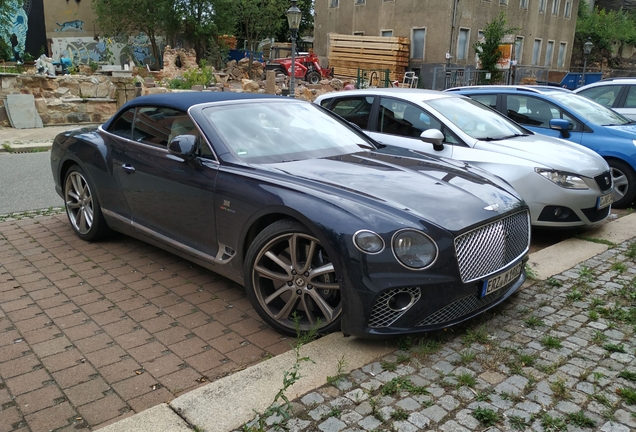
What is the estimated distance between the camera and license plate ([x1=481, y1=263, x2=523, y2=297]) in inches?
135

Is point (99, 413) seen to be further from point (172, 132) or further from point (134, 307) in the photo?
point (172, 132)

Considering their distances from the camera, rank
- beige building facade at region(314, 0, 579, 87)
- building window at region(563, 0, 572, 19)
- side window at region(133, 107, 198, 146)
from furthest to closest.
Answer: building window at region(563, 0, 572, 19), beige building facade at region(314, 0, 579, 87), side window at region(133, 107, 198, 146)

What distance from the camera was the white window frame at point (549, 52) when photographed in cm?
4222

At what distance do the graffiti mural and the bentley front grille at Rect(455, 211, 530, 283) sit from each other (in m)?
39.2

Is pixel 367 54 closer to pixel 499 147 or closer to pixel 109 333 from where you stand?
pixel 499 147

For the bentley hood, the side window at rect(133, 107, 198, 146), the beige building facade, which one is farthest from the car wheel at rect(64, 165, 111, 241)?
the beige building facade

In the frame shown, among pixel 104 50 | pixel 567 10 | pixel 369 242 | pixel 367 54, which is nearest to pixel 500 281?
pixel 369 242

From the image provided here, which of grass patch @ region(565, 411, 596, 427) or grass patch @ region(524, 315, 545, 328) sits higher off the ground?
grass patch @ region(565, 411, 596, 427)

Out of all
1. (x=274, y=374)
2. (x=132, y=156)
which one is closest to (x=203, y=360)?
(x=274, y=374)

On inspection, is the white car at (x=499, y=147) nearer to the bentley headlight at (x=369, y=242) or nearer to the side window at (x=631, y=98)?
the bentley headlight at (x=369, y=242)

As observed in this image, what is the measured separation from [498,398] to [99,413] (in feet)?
6.64

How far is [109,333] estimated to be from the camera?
370cm

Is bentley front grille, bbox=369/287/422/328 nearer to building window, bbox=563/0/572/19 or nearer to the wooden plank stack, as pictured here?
the wooden plank stack

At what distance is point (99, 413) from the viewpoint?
9.23 feet
